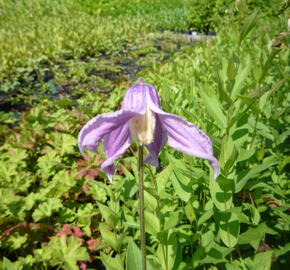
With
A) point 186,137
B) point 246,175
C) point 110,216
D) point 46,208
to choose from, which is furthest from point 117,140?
point 46,208

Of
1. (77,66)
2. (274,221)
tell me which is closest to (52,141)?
(274,221)

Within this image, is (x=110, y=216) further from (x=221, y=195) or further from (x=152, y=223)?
(x=221, y=195)

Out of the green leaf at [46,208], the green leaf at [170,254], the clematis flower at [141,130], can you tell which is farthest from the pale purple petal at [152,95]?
the green leaf at [46,208]

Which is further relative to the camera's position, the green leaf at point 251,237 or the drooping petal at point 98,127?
the green leaf at point 251,237

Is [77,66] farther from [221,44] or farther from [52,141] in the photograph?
[52,141]

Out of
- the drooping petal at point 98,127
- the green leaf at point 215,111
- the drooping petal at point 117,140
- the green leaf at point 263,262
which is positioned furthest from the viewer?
the green leaf at point 215,111

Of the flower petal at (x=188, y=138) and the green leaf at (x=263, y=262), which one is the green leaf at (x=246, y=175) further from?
the flower petal at (x=188, y=138)

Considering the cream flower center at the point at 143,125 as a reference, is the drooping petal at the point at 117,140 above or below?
below
